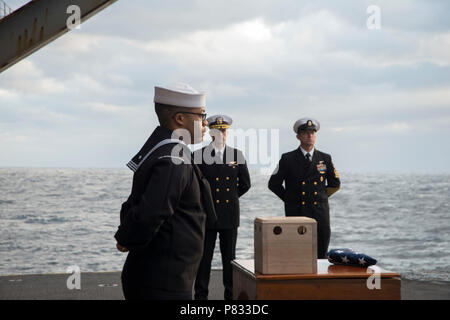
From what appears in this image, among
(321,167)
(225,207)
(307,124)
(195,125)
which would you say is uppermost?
(307,124)

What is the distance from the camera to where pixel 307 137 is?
712 centimetres

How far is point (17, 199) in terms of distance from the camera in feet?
156

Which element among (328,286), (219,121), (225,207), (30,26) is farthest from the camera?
(219,121)

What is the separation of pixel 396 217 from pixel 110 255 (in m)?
22.7

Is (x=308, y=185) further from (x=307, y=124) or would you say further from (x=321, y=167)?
(x=307, y=124)

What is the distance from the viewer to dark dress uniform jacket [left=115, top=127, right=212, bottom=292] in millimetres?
3117

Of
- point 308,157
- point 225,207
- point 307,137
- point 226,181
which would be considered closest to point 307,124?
point 307,137

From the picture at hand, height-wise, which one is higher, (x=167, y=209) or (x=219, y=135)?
(x=219, y=135)

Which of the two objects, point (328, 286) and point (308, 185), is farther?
point (308, 185)

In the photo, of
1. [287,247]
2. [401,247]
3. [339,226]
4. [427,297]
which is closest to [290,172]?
[427,297]

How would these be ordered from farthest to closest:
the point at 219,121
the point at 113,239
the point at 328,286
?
the point at 113,239 < the point at 219,121 < the point at 328,286

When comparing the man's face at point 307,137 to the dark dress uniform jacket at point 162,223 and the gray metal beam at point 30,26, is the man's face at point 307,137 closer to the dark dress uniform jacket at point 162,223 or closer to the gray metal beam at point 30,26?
the gray metal beam at point 30,26

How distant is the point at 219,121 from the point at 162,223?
3818mm

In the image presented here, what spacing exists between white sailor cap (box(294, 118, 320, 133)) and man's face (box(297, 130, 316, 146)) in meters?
0.05
